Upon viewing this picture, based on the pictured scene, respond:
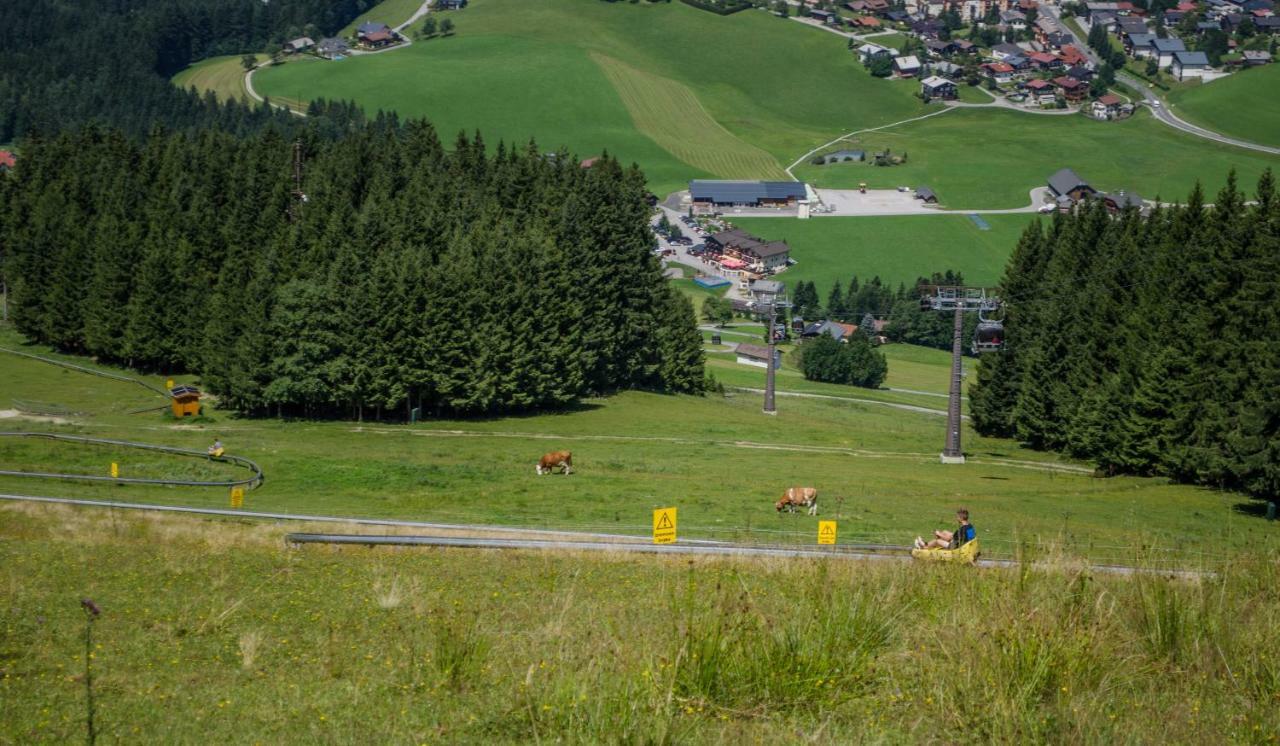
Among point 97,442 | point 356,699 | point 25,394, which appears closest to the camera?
point 356,699

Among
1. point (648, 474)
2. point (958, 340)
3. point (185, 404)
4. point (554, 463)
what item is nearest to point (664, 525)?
point (554, 463)

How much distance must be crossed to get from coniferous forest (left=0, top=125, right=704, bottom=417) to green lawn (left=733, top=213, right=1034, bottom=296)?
79.4 meters

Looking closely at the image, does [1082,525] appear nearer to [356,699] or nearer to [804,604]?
[804,604]

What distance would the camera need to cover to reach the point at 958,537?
27906 mm

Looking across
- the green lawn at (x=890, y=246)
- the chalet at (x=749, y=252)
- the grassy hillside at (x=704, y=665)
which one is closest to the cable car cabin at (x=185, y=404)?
the grassy hillside at (x=704, y=665)

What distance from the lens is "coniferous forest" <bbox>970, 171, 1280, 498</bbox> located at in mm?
58844

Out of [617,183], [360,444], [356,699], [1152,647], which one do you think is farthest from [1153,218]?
[356,699]

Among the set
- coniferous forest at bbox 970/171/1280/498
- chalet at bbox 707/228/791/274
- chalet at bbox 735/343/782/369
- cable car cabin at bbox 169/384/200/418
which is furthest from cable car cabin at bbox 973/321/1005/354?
chalet at bbox 707/228/791/274

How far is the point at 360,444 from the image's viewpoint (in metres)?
63.5

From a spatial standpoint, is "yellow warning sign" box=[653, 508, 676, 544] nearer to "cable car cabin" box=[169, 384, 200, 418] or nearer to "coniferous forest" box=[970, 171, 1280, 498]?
"coniferous forest" box=[970, 171, 1280, 498]

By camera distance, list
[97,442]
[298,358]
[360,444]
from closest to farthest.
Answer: [97,442]
[360,444]
[298,358]

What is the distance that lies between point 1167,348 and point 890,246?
415 ft

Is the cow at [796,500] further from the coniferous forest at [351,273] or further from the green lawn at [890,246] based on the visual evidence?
the green lawn at [890,246]

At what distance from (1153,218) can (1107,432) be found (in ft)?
64.4
